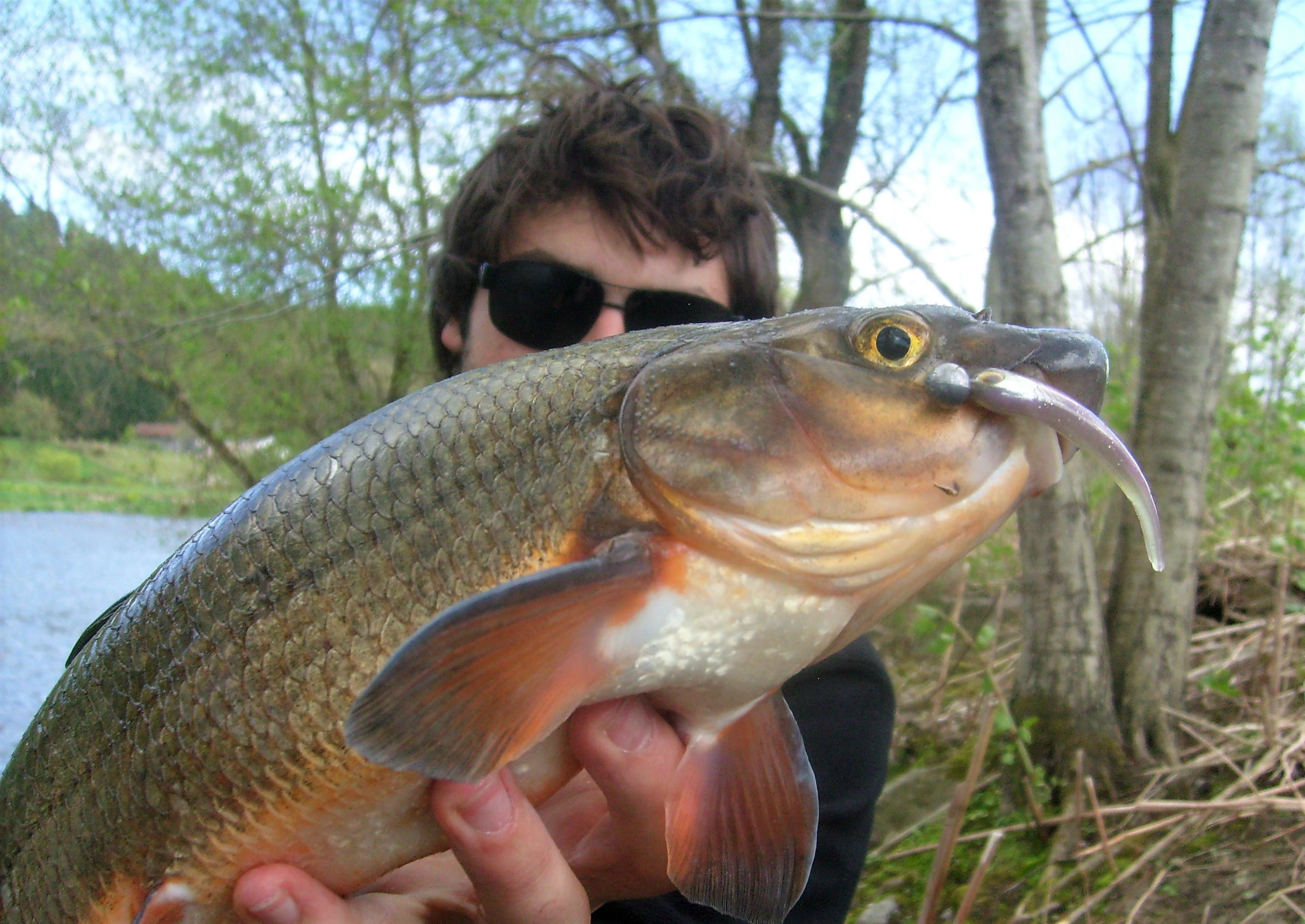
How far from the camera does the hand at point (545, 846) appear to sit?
108 centimetres

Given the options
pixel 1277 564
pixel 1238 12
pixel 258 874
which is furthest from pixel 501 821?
pixel 1277 564

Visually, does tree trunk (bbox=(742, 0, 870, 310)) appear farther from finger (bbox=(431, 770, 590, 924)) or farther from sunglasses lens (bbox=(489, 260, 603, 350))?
finger (bbox=(431, 770, 590, 924))

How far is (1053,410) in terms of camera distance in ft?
2.89

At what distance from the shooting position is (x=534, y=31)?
699cm

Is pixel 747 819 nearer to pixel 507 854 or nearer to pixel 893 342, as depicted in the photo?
pixel 507 854

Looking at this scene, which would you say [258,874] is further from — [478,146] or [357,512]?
[478,146]

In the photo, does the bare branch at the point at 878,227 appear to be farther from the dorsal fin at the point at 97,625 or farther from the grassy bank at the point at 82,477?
the dorsal fin at the point at 97,625

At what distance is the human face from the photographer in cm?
222

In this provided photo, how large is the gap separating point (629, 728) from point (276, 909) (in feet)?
1.78

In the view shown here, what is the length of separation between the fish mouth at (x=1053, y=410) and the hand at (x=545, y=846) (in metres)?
0.58

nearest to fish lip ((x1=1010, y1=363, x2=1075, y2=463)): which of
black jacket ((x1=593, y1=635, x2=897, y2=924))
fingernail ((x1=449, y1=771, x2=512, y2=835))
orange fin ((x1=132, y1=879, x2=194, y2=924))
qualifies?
fingernail ((x1=449, y1=771, x2=512, y2=835))

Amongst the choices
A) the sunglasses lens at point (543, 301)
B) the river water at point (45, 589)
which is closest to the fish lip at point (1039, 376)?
the sunglasses lens at point (543, 301)

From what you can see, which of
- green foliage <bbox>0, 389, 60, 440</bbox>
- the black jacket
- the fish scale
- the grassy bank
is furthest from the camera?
the grassy bank

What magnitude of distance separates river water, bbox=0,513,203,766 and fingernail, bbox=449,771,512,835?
306 cm
